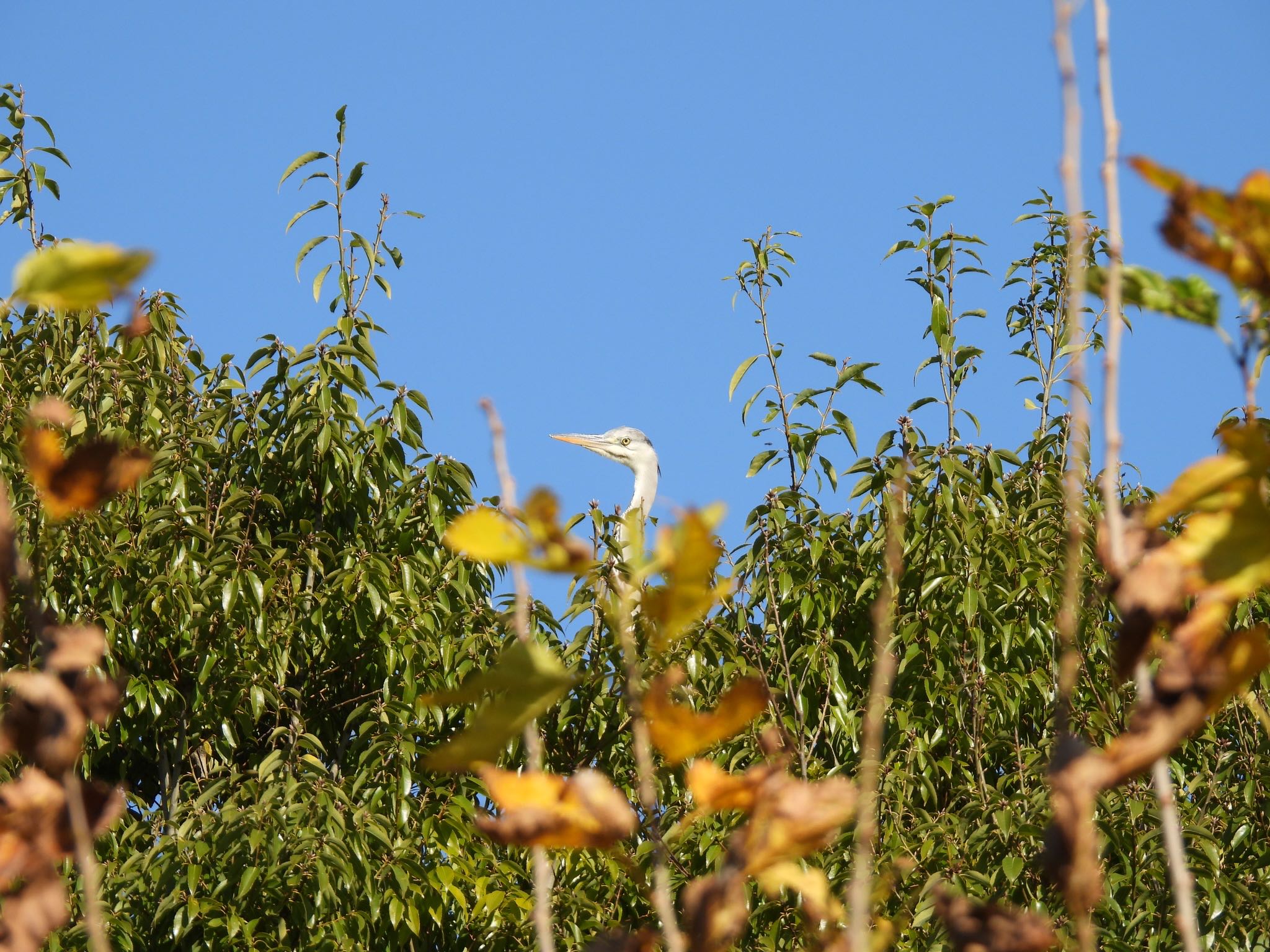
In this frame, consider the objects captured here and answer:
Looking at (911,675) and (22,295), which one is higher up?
(911,675)

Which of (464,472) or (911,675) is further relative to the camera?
(464,472)

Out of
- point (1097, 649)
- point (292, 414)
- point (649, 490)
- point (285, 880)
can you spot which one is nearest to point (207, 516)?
point (292, 414)

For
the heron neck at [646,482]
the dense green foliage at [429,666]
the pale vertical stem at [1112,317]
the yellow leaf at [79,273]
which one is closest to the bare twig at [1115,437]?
the pale vertical stem at [1112,317]

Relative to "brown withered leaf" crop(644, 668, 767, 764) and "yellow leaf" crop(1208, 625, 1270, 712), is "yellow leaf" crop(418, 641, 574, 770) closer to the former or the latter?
"brown withered leaf" crop(644, 668, 767, 764)

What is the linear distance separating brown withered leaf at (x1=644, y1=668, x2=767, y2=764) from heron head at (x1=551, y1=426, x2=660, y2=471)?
6.84 metres

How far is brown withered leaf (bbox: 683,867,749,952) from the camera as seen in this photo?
66 cm

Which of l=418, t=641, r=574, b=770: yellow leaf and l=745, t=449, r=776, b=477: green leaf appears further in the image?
l=745, t=449, r=776, b=477: green leaf

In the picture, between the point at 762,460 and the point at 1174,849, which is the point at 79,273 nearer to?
the point at 1174,849

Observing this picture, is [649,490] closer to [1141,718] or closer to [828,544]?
[828,544]

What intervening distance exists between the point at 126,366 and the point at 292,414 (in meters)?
0.67

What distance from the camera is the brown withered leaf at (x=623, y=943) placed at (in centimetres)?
73

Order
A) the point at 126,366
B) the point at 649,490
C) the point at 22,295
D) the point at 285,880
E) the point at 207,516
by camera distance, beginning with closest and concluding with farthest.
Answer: the point at 22,295 < the point at 285,880 < the point at 207,516 < the point at 126,366 < the point at 649,490

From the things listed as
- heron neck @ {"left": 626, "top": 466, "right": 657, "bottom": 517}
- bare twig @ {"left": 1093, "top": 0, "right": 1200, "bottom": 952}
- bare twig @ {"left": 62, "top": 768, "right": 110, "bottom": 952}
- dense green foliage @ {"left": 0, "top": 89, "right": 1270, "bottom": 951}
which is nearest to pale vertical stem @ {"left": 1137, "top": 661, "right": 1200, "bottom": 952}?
bare twig @ {"left": 1093, "top": 0, "right": 1200, "bottom": 952}

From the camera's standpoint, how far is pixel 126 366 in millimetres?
4926
